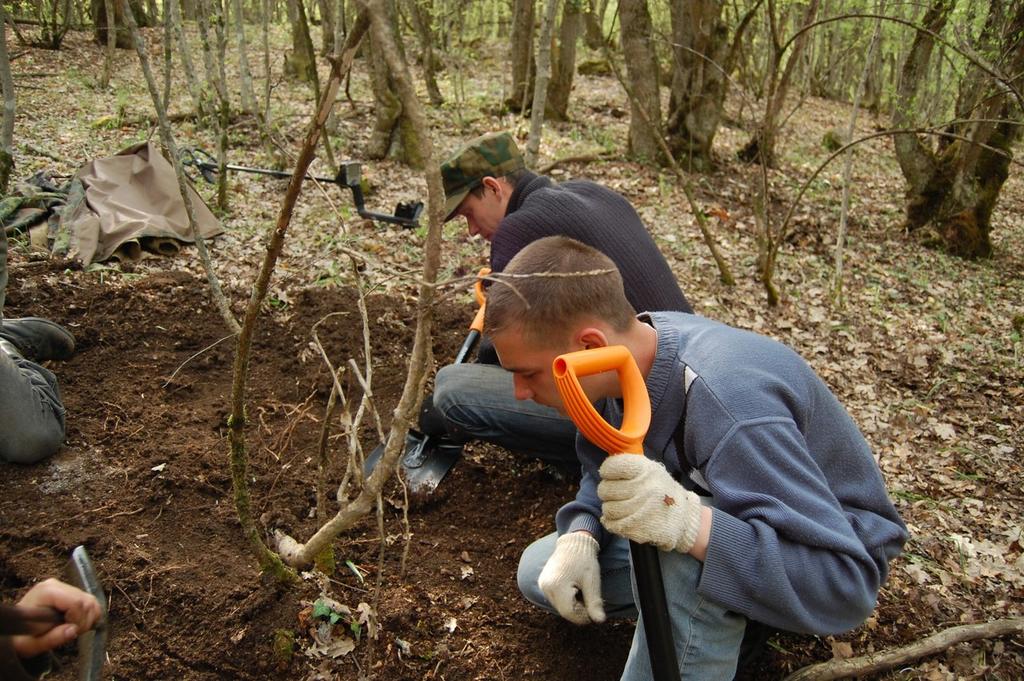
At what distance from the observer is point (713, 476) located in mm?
1609

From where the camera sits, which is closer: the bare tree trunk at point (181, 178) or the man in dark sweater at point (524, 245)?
→ the man in dark sweater at point (524, 245)

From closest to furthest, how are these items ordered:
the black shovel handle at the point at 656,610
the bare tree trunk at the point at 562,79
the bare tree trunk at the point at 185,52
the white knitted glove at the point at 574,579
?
the black shovel handle at the point at 656,610
the white knitted glove at the point at 574,579
the bare tree trunk at the point at 185,52
the bare tree trunk at the point at 562,79

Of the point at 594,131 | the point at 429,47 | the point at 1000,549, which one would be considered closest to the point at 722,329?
the point at 1000,549

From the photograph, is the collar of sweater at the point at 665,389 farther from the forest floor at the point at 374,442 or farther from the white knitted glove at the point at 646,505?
the forest floor at the point at 374,442

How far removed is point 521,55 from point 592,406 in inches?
379

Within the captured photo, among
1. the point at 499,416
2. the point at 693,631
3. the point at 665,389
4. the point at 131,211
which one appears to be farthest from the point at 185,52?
the point at 693,631

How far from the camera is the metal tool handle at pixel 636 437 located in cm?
154

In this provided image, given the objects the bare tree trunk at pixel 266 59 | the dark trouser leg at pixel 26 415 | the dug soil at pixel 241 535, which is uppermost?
the bare tree trunk at pixel 266 59

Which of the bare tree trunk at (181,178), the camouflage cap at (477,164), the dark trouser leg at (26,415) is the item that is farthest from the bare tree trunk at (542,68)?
the dark trouser leg at (26,415)

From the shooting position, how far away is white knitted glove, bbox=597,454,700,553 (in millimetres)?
1540

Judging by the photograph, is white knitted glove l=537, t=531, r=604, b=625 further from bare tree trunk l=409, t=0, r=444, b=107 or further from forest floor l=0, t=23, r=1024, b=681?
bare tree trunk l=409, t=0, r=444, b=107

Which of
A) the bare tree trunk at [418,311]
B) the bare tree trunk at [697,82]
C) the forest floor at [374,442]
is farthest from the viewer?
the bare tree trunk at [697,82]

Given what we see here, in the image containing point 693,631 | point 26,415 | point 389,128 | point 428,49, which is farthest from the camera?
point 428,49

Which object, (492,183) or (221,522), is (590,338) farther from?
(221,522)
